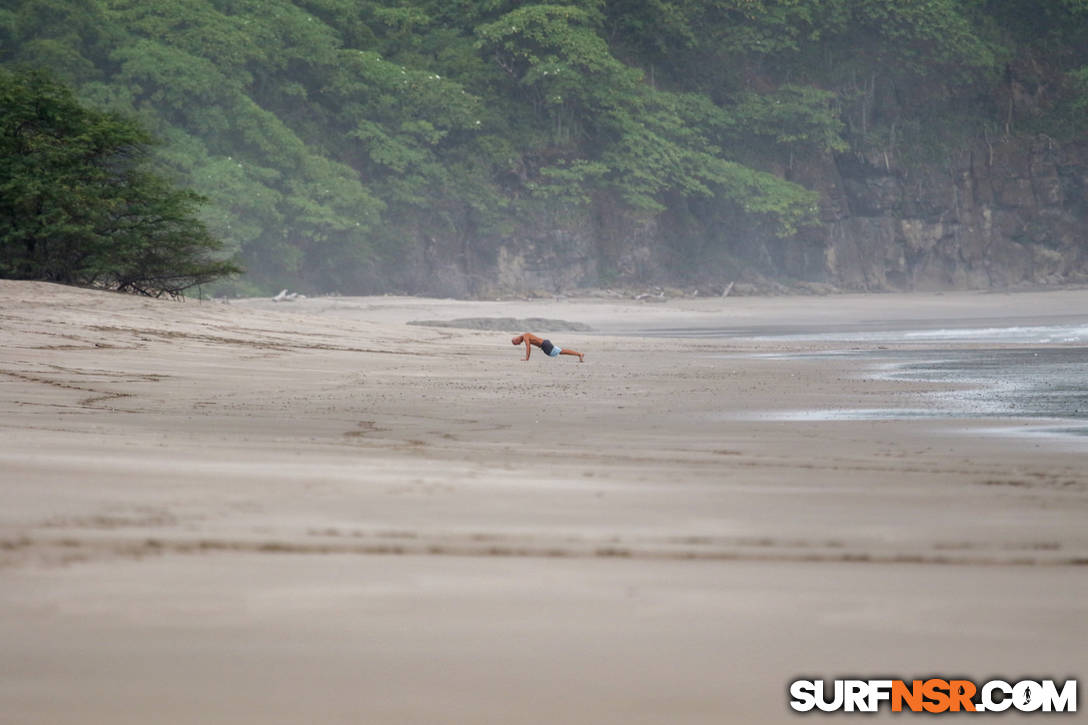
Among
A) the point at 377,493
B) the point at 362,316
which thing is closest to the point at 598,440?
the point at 377,493

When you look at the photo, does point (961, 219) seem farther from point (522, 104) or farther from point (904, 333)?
point (904, 333)

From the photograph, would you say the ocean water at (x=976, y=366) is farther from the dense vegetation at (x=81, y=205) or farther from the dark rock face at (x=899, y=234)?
the dark rock face at (x=899, y=234)

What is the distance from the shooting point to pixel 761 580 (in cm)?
349

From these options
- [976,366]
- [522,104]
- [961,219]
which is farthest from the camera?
[961,219]

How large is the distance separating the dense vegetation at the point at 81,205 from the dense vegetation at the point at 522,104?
15472 mm

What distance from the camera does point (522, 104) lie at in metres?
46.7

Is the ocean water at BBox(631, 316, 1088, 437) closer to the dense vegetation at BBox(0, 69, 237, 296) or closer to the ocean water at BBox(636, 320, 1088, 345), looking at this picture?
the ocean water at BBox(636, 320, 1088, 345)

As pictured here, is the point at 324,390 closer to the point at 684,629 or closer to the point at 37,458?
the point at 37,458

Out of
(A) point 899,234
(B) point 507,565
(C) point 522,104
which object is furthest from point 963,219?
(B) point 507,565

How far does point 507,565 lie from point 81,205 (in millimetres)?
16410

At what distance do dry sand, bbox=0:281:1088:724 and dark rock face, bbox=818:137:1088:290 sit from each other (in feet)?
147

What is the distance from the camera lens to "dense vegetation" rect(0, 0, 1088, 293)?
3800 centimetres

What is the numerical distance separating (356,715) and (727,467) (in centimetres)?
402

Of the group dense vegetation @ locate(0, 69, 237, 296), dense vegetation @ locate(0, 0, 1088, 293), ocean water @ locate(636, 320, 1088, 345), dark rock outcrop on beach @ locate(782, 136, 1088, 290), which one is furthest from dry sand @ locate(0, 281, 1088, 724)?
dark rock outcrop on beach @ locate(782, 136, 1088, 290)
